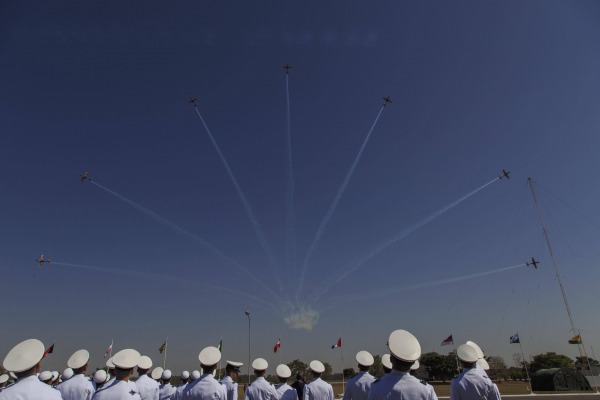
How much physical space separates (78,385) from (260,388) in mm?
5228

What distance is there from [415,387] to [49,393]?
551 centimetres

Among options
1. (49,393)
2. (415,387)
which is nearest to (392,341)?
(415,387)

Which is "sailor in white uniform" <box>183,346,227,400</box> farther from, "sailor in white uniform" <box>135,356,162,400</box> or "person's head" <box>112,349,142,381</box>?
"sailor in white uniform" <box>135,356,162,400</box>

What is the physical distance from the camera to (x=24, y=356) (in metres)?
5.74

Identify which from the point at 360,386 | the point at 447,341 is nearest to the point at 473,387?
the point at 360,386

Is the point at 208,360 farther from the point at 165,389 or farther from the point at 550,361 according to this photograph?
the point at 550,361

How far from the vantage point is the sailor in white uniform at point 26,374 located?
214 inches

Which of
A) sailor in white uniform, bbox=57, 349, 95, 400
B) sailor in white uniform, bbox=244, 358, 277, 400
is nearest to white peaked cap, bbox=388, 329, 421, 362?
sailor in white uniform, bbox=244, 358, 277, 400

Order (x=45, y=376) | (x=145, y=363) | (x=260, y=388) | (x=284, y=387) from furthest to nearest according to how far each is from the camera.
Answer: (x=45, y=376) < (x=284, y=387) < (x=145, y=363) < (x=260, y=388)

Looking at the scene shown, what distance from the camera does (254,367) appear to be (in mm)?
12141

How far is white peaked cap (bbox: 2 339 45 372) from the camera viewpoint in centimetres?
554

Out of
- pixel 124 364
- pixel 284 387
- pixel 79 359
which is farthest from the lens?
pixel 284 387

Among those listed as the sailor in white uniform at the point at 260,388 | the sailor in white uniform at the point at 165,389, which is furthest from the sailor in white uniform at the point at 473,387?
the sailor in white uniform at the point at 165,389

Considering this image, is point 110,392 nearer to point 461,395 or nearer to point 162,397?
point 461,395
